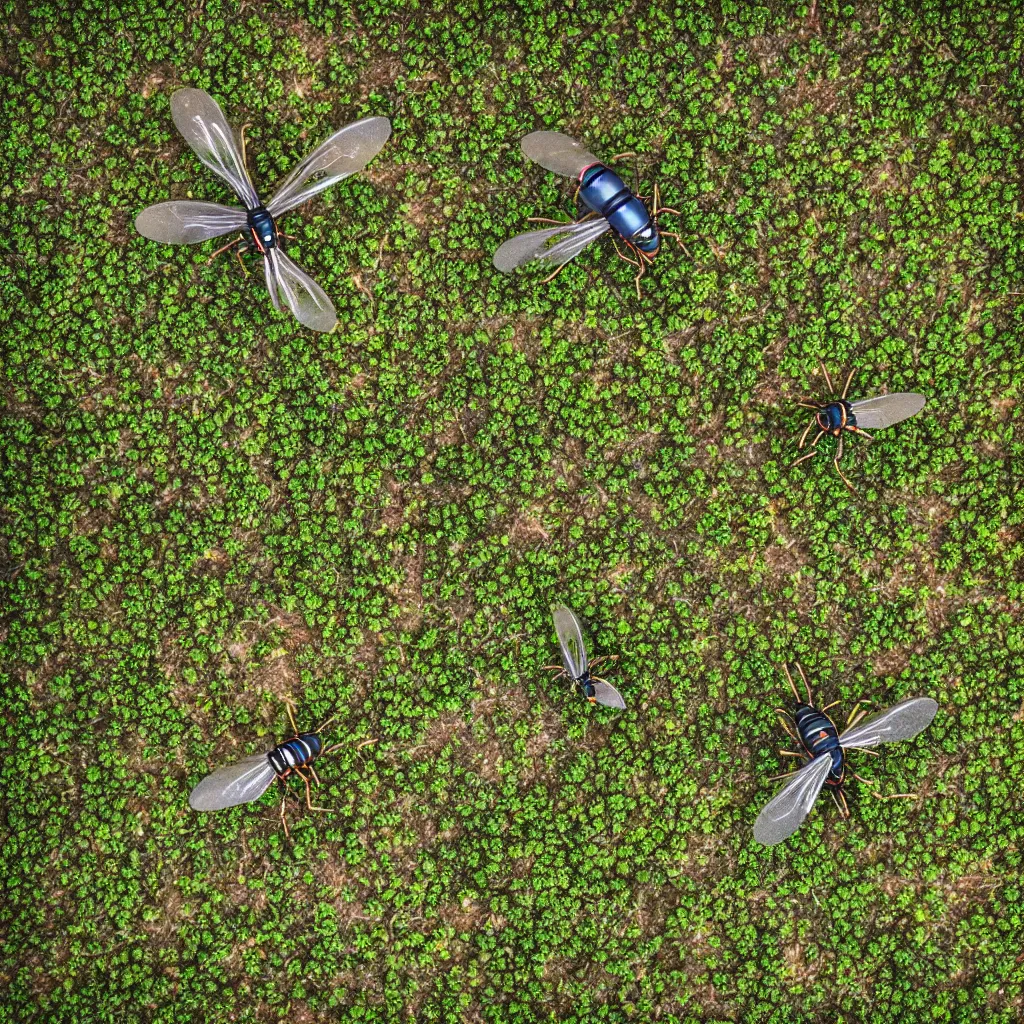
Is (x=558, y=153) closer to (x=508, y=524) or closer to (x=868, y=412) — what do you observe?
(x=508, y=524)


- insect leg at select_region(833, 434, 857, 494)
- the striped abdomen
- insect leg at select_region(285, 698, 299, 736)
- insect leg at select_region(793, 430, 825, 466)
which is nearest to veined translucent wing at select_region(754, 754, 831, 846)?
insect leg at select_region(833, 434, 857, 494)

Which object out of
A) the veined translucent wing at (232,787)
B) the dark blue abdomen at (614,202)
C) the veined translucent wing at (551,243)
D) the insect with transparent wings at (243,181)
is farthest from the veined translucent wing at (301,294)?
the veined translucent wing at (232,787)

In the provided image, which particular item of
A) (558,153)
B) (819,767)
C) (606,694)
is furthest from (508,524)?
(819,767)

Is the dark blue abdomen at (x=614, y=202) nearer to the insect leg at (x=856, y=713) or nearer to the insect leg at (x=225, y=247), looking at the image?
the insect leg at (x=225, y=247)

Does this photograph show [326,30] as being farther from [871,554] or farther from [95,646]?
[871,554]

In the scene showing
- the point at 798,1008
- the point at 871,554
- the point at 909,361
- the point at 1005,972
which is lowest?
the point at 1005,972

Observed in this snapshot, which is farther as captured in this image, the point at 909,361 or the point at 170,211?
the point at 909,361

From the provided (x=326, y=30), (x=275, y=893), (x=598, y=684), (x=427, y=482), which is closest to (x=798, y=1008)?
(x=598, y=684)
